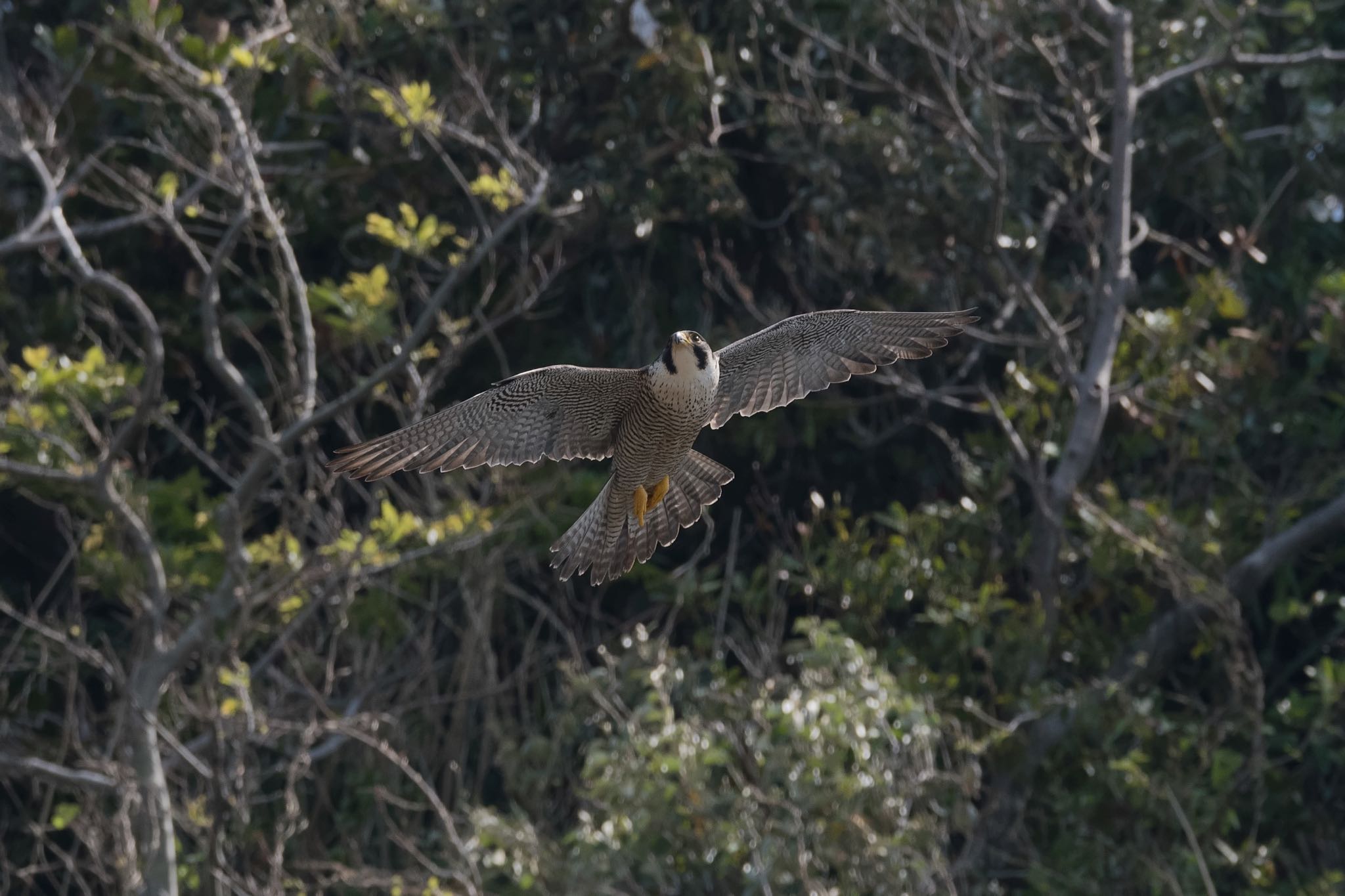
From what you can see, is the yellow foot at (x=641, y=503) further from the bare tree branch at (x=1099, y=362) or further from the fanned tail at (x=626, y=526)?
the bare tree branch at (x=1099, y=362)

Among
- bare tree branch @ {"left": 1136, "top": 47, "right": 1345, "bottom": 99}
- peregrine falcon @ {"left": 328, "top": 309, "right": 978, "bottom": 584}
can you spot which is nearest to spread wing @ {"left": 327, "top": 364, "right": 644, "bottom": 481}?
peregrine falcon @ {"left": 328, "top": 309, "right": 978, "bottom": 584}

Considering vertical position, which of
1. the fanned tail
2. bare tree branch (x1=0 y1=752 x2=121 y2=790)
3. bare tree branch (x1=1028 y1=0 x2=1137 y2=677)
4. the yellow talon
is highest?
the yellow talon

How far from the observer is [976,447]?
937 centimetres

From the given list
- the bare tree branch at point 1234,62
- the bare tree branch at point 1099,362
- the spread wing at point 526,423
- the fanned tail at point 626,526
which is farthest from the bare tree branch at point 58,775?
the bare tree branch at point 1234,62

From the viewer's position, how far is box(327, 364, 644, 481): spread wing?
5.84 m

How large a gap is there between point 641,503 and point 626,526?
3.9 inches

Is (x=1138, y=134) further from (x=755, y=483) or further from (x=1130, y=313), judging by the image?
(x=755, y=483)

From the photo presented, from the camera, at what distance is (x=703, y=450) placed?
10180mm

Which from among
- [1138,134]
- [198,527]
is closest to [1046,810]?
[1138,134]

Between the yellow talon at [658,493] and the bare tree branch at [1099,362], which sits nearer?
the yellow talon at [658,493]

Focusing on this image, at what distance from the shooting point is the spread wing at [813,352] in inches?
236

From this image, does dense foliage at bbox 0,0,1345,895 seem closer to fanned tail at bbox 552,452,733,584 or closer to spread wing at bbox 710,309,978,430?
fanned tail at bbox 552,452,733,584

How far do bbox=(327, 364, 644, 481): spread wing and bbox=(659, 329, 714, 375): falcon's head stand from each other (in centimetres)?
20

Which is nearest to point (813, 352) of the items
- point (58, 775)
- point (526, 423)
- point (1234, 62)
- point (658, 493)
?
point (658, 493)
